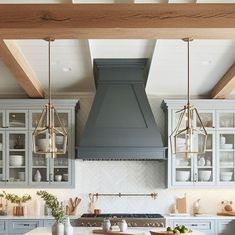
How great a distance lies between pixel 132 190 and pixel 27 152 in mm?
1736

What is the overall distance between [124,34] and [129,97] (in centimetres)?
312

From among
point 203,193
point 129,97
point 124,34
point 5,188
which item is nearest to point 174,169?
point 203,193

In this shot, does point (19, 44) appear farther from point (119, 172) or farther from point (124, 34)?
point (119, 172)

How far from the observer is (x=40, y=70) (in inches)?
284

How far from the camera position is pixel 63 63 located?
6965mm

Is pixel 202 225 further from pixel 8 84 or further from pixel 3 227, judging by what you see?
pixel 8 84

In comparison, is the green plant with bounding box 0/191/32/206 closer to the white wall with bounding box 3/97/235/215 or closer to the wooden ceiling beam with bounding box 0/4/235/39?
the white wall with bounding box 3/97/235/215

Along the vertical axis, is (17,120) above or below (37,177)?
above

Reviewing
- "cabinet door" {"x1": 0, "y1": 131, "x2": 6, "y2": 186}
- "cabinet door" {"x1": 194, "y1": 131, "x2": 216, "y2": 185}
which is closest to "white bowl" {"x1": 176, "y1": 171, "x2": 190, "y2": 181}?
"cabinet door" {"x1": 194, "y1": 131, "x2": 216, "y2": 185}

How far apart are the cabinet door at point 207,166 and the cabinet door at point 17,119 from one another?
2.66 m

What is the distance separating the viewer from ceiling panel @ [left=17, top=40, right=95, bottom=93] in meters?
6.17

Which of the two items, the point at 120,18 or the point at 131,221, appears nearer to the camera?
the point at 120,18

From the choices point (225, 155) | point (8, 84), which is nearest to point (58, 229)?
point (8, 84)

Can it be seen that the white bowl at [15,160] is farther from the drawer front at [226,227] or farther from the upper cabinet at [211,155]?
the drawer front at [226,227]
